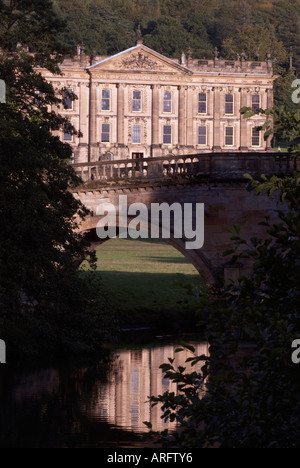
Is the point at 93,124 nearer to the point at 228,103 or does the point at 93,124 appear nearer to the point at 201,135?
the point at 201,135

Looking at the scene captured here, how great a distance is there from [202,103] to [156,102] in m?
5.48

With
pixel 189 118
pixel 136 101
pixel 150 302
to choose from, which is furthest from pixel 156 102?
pixel 150 302

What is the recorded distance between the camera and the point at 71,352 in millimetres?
36438

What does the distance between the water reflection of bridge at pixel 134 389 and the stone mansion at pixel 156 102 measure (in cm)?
6132

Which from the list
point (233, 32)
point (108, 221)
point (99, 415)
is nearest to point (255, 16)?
point (233, 32)

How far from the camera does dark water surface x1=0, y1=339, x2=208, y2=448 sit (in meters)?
24.5

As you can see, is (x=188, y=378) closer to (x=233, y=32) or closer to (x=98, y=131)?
(x=98, y=131)

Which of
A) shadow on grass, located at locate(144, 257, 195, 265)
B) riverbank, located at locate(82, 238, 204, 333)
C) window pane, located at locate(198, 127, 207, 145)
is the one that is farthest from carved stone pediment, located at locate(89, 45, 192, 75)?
shadow on grass, located at locate(144, 257, 195, 265)

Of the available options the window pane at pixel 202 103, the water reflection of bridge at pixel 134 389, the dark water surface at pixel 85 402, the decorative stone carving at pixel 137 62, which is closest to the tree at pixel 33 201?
the dark water surface at pixel 85 402

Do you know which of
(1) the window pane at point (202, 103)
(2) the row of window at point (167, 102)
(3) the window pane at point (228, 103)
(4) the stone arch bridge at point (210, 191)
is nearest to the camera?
(4) the stone arch bridge at point (210, 191)

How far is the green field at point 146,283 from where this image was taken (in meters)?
46.4

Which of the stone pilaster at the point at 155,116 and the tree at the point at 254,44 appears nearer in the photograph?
the stone pilaster at the point at 155,116

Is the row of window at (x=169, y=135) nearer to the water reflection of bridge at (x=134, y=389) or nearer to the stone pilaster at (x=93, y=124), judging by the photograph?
the stone pilaster at (x=93, y=124)

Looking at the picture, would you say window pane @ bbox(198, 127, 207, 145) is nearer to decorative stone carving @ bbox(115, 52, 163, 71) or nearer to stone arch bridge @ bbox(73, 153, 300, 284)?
decorative stone carving @ bbox(115, 52, 163, 71)
